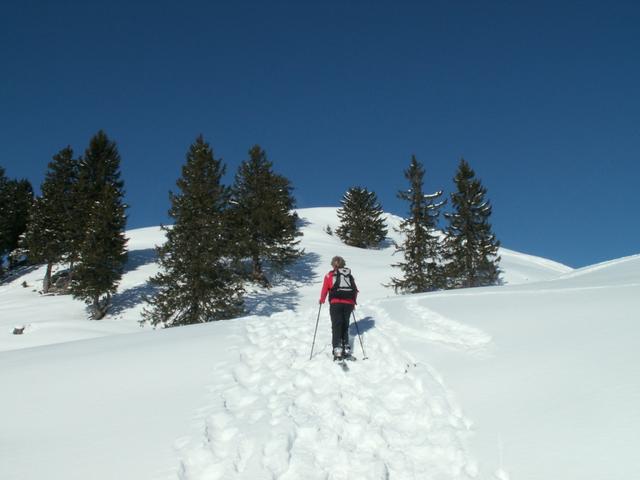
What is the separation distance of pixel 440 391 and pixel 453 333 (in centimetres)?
298

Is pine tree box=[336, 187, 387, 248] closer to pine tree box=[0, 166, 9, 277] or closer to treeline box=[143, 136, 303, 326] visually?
treeline box=[143, 136, 303, 326]

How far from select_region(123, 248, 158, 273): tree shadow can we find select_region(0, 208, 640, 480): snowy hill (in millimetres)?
24464

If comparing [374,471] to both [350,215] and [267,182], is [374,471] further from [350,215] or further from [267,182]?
[350,215]

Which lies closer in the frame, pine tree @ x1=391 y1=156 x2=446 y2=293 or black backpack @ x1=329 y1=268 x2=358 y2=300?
black backpack @ x1=329 y1=268 x2=358 y2=300

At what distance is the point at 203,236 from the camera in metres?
19.2

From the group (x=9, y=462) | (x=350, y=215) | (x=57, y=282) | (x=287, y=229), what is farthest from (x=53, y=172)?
(x=9, y=462)

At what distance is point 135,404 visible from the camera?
6.17 m

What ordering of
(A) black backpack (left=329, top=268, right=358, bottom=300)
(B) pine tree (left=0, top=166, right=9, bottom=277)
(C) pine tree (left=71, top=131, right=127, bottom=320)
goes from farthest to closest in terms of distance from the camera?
(B) pine tree (left=0, top=166, right=9, bottom=277) → (C) pine tree (left=71, top=131, right=127, bottom=320) → (A) black backpack (left=329, top=268, right=358, bottom=300)

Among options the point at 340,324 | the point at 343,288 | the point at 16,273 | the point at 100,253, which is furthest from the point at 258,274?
the point at 16,273

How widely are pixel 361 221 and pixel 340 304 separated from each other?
41.5m

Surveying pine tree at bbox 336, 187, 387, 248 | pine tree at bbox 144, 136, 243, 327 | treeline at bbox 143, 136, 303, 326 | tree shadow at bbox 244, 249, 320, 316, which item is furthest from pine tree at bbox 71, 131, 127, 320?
pine tree at bbox 336, 187, 387, 248

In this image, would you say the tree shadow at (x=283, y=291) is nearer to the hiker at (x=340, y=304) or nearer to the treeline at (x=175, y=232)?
the treeline at (x=175, y=232)

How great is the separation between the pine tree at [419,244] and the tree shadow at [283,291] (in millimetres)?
6880

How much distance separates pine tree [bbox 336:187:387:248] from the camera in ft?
160
